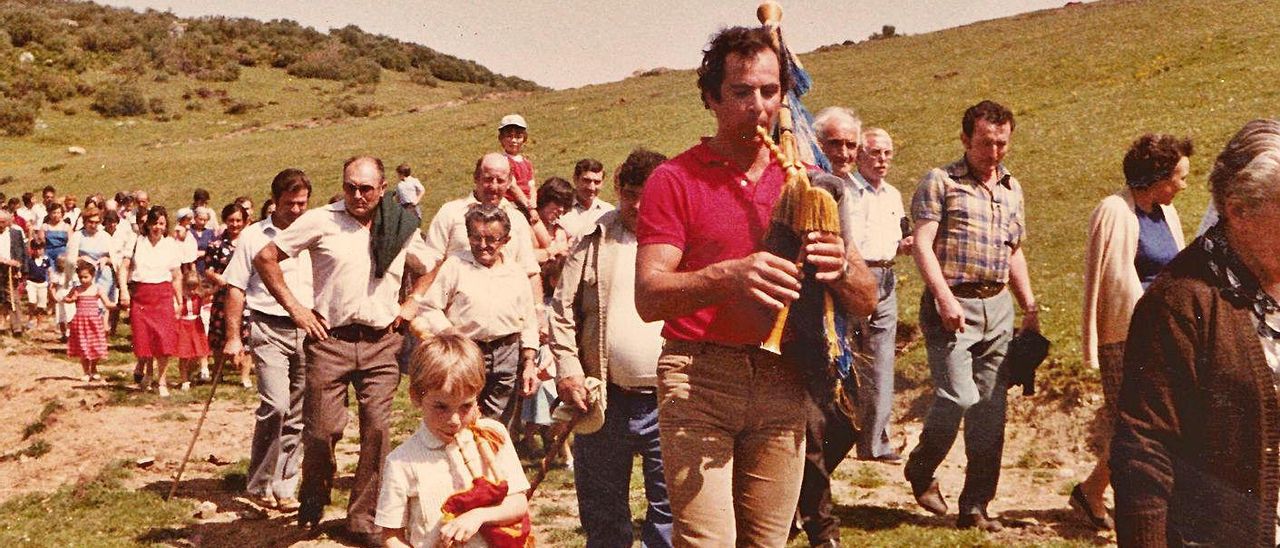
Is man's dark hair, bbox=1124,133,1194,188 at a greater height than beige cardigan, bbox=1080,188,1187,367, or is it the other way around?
man's dark hair, bbox=1124,133,1194,188

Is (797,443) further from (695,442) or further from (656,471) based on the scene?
(656,471)

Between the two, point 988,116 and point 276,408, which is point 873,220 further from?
point 276,408

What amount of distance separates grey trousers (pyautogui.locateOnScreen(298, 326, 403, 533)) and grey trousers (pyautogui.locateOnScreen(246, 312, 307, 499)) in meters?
0.98

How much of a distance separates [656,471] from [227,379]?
1064cm

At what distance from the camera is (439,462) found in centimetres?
431

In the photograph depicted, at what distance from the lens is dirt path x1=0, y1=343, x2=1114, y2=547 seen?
25.7ft

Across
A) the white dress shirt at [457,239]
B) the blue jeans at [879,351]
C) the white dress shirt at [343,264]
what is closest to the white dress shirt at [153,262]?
the white dress shirt at [343,264]

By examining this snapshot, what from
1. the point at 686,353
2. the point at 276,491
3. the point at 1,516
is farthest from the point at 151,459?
the point at 686,353

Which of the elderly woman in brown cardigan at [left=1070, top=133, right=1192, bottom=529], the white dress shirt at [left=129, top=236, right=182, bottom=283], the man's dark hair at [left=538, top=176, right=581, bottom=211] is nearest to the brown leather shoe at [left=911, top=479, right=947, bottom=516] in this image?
the elderly woman in brown cardigan at [left=1070, top=133, right=1192, bottom=529]

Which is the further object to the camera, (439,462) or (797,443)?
(439,462)

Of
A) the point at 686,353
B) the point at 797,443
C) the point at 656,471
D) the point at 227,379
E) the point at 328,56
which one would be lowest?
the point at 227,379

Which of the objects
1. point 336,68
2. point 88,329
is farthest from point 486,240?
point 336,68

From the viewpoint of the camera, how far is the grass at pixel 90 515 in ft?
26.3

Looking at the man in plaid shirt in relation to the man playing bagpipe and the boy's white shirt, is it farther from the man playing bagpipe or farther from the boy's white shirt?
the boy's white shirt
